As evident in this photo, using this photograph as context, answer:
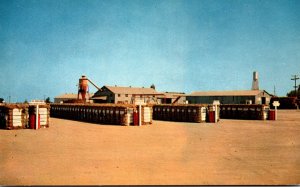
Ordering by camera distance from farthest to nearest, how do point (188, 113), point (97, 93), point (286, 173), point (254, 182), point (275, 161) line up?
point (97, 93), point (188, 113), point (275, 161), point (286, 173), point (254, 182)

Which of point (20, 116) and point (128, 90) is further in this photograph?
point (128, 90)

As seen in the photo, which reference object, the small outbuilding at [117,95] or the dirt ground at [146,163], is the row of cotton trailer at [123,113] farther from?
the small outbuilding at [117,95]

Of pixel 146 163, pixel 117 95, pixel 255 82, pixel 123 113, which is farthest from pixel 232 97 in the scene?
pixel 146 163

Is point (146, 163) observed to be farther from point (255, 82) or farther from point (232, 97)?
point (255, 82)

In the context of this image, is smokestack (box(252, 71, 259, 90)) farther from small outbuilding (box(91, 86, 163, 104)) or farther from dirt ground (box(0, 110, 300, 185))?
dirt ground (box(0, 110, 300, 185))

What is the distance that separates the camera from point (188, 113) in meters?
35.3

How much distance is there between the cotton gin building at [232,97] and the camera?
75.4m

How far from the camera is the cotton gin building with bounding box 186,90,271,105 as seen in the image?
75.4 metres

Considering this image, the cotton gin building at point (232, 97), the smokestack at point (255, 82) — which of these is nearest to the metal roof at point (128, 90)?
the cotton gin building at point (232, 97)

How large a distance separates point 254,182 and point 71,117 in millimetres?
37188

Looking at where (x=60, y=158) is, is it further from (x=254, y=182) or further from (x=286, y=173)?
(x=286, y=173)

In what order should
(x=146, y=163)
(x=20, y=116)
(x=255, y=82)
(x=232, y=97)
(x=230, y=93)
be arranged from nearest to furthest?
(x=146, y=163), (x=20, y=116), (x=232, y=97), (x=230, y=93), (x=255, y=82)

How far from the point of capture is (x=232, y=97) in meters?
78.6

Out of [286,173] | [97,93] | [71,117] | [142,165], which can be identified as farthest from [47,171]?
[97,93]
